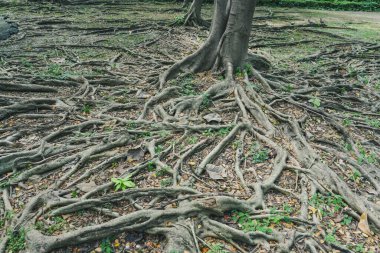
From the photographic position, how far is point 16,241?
3.01 m

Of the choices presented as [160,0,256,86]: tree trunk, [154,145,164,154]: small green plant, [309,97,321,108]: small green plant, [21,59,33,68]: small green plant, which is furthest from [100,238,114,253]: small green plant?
[21,59,33,68]: small green plant

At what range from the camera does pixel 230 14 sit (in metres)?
6.27

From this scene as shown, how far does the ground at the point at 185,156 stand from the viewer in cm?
318

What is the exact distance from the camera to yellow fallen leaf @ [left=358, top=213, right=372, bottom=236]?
11.0ft

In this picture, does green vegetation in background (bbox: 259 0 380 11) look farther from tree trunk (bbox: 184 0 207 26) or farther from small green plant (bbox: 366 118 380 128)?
small green plant (bbox: 366 118 380 128)

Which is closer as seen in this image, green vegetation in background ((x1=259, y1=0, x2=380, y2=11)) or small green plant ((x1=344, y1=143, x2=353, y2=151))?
small green plant ((x1=344, y1=143, x2=353, y2=151))

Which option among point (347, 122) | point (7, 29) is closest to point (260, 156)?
point (347, 122)

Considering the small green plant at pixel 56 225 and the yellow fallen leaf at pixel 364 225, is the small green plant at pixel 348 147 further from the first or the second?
the small green plant at pixel 56 225

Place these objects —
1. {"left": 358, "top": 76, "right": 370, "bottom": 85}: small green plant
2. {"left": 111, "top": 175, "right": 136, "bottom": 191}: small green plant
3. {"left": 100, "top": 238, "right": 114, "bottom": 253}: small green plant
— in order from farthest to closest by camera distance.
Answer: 1. {"left": 358, "top": 76, "right": 370, "bottom": 85}: small green plant
2. {"left": 111, "top": 175, "right": 136, "bottom": 191}: small green plant
3. {"left": 100, "top": 238, "right": 114, "bottom": 253}: small green plant

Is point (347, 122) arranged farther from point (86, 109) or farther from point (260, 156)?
point (86, 109)

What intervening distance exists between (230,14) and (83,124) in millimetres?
3193

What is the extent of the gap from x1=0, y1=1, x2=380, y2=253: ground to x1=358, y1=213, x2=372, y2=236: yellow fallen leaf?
0.04 metres

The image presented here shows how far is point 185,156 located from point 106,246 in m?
1.52

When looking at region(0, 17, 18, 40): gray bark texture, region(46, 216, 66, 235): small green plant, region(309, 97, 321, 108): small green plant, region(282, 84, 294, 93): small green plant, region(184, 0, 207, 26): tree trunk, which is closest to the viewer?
region(46, 216, 66, 235): small green plant
